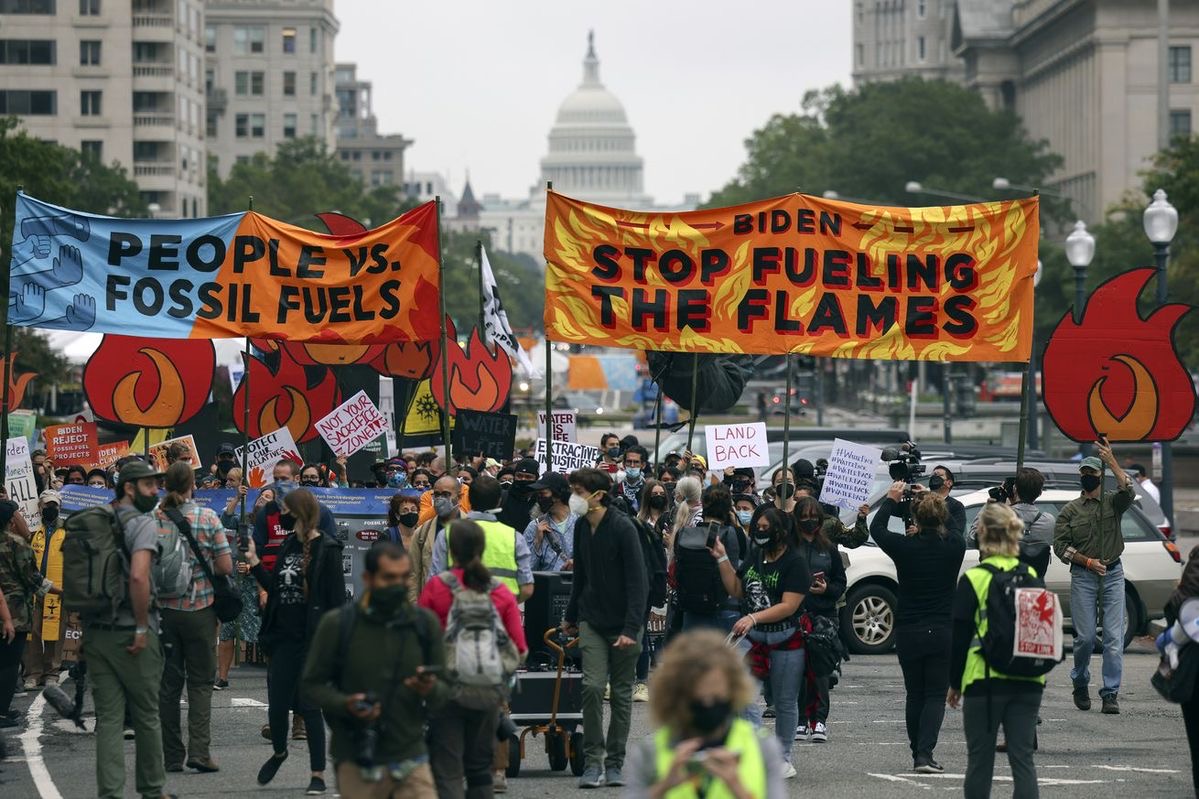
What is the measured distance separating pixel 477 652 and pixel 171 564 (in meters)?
2.52

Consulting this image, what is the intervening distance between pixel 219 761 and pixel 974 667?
14.6 ft

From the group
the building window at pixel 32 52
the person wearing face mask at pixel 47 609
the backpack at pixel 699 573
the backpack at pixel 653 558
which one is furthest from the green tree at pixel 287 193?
the backpack at pixel 699 573

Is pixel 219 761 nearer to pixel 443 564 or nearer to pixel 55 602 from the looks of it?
pixel 443 564

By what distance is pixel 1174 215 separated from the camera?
2525 cm

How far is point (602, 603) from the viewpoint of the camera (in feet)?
35.3

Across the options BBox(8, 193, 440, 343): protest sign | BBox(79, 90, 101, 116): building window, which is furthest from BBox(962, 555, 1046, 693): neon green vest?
BBox(79, 90, 101, 116): building window

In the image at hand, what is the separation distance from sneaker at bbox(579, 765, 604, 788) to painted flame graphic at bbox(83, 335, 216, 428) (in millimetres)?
9473

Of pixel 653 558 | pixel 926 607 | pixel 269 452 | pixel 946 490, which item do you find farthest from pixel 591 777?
pixel 269 452

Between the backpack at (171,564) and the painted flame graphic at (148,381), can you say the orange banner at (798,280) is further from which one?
the painted flame graphic at (148,381)

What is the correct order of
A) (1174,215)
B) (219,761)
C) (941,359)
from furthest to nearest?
(1174,215)
(941,359)
(219,761)

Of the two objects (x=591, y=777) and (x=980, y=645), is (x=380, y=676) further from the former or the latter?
(x=591, y=777)

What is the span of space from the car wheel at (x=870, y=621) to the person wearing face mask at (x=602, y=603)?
7313 mm

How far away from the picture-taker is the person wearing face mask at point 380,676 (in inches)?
310

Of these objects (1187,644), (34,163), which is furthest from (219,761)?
(34,163)
